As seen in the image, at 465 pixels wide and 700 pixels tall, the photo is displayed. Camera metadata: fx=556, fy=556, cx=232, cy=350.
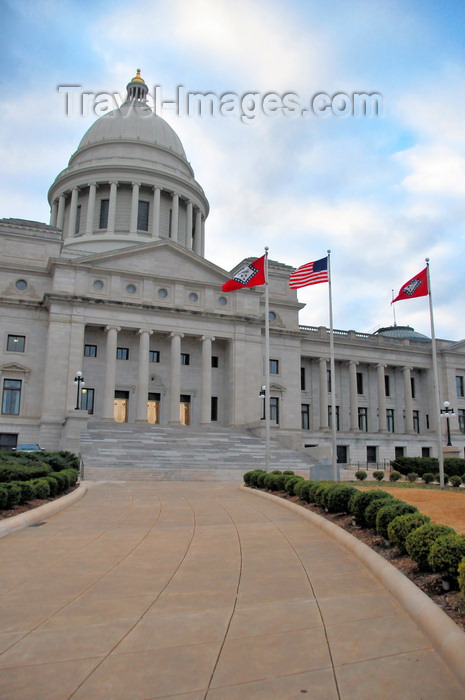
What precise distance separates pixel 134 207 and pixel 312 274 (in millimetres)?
39709

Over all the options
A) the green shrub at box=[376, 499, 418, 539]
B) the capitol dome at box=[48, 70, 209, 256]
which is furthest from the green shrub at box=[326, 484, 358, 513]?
the capitol dome at box=[48, 70, 209, 256]

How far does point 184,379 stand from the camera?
5278 centimetres

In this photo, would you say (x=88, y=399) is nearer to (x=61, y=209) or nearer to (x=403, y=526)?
(x=61, y=209)

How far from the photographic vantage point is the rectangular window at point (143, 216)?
64.6m

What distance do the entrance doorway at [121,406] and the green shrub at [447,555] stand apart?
144 feet

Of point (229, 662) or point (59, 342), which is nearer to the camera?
point (229, 662)

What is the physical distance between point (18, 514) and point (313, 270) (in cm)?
1969

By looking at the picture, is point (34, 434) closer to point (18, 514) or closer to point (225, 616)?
point (18, 514)

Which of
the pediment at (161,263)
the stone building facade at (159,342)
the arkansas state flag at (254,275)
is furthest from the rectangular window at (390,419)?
the arkansas state flag at (254,275)

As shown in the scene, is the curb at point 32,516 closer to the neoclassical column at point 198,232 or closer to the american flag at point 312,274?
the american flag at point 312,274

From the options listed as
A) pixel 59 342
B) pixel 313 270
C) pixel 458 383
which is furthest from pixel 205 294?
pixel 458 383

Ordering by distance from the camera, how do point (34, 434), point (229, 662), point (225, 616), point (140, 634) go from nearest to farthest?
1. point (229, 662)
2. point (140, 634)
3. point (225, 616)
4. point (34, 434)

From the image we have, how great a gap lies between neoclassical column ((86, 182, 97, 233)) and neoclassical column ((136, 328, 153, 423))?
19483 mm

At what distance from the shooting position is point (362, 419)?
64812 mm
